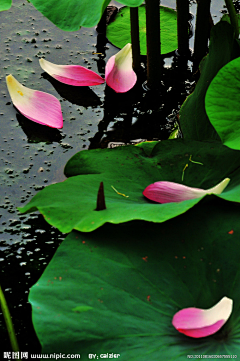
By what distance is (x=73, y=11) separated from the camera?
29.8 inches

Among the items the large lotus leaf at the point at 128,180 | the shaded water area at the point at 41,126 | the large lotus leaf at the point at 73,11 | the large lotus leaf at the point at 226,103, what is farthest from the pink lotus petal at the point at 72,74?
the large lotus leaf at the point at 226,103

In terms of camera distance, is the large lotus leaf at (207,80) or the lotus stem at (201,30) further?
the lotus stem at (201,30)

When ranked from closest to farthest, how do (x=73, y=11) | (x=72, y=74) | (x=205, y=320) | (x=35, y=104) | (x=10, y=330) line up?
1. (x=205, y=320)
2. (x=10, y=330)
3. (x=73, y=11)
4. (x=35, y=104)
5. (x=72, y=74)

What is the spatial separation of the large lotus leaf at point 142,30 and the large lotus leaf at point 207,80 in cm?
40

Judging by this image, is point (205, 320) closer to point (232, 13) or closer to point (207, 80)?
point (207, 80)

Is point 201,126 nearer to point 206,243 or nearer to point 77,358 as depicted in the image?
point 206,243

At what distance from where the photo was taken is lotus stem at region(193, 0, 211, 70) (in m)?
0.95

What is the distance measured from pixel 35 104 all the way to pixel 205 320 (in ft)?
2.17

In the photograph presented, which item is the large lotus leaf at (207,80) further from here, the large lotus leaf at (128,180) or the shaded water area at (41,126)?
the shaded water area at (41,126)

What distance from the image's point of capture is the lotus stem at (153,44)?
2.93 feet

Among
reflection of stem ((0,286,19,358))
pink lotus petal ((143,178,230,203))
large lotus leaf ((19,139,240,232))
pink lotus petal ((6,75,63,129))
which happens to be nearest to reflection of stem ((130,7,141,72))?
pink lotus petal ((6,75,63,129))

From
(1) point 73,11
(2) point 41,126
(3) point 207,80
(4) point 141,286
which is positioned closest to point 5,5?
(1) point 73,11

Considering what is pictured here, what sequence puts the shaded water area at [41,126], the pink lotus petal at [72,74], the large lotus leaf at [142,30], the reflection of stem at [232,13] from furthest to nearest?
the large lotus leaf at [142,30]
the pink lotus petal at [72,74]
the reflection of stem at [232,13]
the shaded water area at [41,126]

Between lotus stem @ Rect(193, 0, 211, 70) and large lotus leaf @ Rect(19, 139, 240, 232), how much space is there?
0.42 metres
